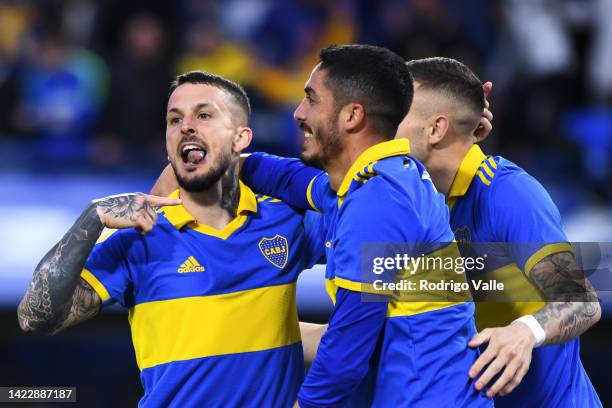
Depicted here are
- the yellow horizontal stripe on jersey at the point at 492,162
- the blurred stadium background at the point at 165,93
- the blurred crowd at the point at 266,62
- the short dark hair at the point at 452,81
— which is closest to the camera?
the yellow horizontal stripe on jersey at the point at 492,162

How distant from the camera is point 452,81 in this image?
4.21 meters

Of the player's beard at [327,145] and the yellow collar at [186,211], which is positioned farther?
the yellow collar at [186,211]

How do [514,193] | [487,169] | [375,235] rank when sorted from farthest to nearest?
1. [487,169]
2. [514,193]
3. [375,235]

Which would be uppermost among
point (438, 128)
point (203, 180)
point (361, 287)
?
point (438, 128)

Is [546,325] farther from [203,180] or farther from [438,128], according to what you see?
[203,180]

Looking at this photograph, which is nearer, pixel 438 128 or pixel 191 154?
pixel 191 154

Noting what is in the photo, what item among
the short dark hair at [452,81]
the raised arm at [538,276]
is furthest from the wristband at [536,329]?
the short dark hair at [452,81]

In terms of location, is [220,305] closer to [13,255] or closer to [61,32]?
[13,255]

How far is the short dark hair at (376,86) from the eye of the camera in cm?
362

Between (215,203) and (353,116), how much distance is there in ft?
2.34

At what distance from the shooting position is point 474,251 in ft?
13.2

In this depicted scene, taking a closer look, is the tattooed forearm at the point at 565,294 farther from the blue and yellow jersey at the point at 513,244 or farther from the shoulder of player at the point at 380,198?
the shoulder of player at the point at 380,198

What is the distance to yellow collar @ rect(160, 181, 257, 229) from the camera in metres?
3.88

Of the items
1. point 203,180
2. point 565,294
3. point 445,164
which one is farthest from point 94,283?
point 565,294
